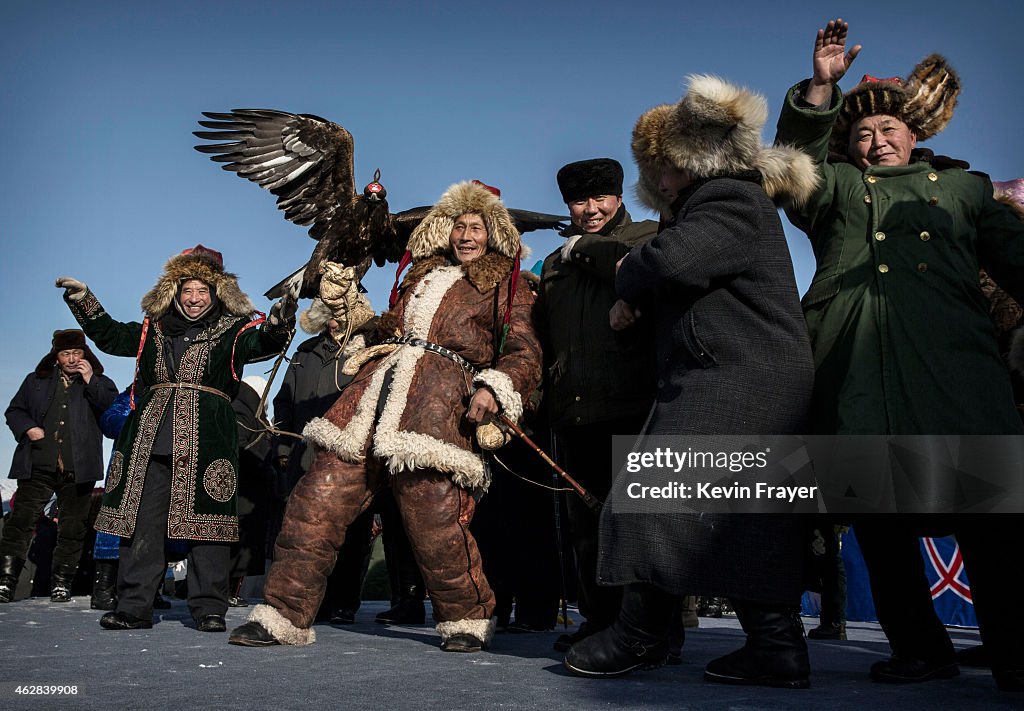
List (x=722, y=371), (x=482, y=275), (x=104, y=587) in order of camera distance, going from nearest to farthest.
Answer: (x=722, y=371), (x=482, y=275), (x=104, y=587)

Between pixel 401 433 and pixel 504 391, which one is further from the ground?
pixel 504 391

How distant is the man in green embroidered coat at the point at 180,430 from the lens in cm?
392

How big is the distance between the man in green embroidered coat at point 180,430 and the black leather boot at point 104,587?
1.78 m

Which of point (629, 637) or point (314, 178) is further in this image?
point (314, 178)

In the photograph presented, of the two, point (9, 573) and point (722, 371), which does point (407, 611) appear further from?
point (9, 573)

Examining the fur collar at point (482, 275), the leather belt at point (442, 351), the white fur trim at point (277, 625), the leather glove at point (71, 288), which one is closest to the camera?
the white fur trim at point (277, 625)

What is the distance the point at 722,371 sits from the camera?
7.67 ft

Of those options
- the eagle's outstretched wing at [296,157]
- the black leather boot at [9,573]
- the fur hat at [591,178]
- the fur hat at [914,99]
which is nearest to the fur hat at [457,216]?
the fur hat at [591,178]

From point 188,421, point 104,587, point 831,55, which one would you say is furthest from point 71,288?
point 831,55

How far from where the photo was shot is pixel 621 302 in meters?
2.66

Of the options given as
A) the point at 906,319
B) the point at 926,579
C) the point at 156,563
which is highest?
the point at 906,319

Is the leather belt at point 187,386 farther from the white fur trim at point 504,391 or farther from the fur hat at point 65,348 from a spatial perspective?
the fur hat at point 65,348

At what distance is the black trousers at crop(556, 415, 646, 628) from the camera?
2984mm

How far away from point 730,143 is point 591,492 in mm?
1318
